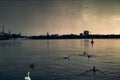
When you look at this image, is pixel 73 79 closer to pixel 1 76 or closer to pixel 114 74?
pixel 114 74

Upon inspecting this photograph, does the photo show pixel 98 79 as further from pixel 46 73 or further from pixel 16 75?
pixel 16 75

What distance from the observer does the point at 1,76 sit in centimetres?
6241

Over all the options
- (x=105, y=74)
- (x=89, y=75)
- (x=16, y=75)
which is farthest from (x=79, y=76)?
(x=16, y=75)

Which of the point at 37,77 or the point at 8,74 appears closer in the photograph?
the point at 37,77

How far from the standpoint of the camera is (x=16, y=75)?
62906 millimetres

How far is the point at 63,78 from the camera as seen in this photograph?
191 feet

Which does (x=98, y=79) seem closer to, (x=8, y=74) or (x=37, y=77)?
(x=37, y=77)

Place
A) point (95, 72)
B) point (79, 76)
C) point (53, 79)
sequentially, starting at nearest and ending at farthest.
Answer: point (53, 79) < point (79, 76) < point (95, 72)

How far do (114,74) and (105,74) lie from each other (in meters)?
2.23

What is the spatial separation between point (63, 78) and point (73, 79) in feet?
7.61

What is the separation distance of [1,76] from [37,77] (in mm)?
9127

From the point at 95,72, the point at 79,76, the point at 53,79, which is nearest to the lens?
the point at 53,79

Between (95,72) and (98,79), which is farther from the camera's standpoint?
(95,72)

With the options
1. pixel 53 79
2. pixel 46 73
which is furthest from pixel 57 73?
pixel 53 79
